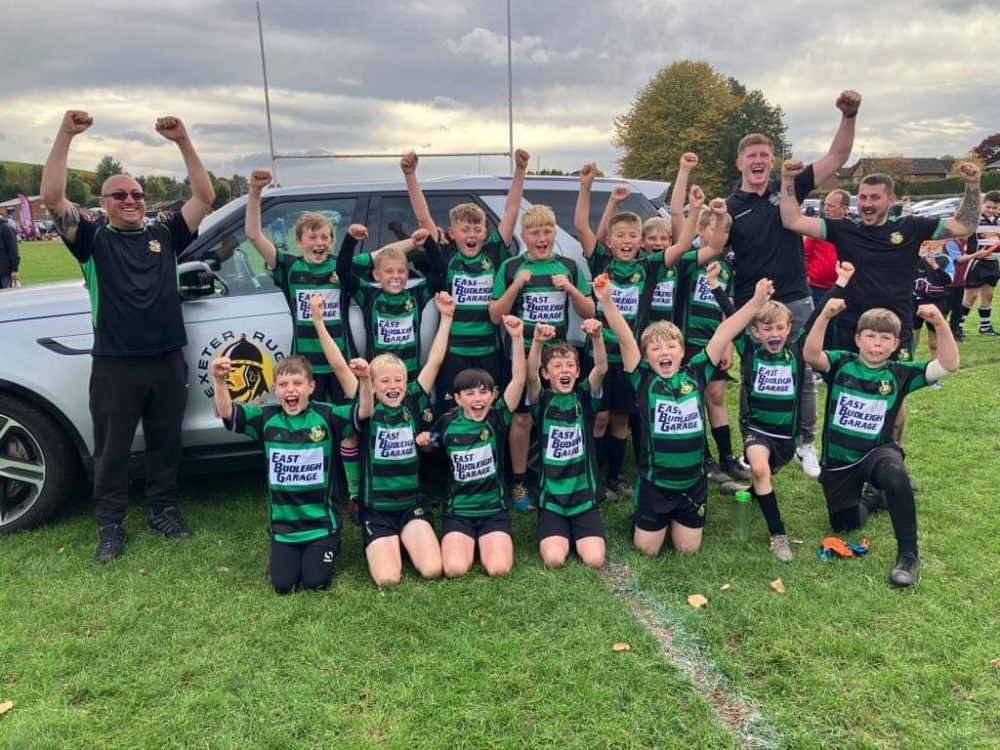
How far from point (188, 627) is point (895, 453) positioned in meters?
3.39

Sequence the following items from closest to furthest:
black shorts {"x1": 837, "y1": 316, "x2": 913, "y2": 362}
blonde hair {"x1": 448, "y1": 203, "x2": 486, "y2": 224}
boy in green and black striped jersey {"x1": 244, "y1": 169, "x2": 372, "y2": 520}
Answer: boy in green and black striped jersey {"x1": 244, "y1": 169, "x2": 372, "y2": 520} < blonde hair {"x1": 448, "y1": 203, "x2": 486, "y2": 224} < black shorts {"x1": 837, "y1": 316, "x2": 913, "y2": 362}

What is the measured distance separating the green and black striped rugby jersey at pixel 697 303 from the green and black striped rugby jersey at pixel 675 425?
0.70 metres

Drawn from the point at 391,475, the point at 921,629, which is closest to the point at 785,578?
the point at 921,629

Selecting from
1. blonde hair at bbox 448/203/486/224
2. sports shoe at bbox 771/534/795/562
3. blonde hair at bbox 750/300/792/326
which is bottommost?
sports shoe at bbox 771/534/795/562

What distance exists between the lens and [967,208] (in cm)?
380

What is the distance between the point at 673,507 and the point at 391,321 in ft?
5.76

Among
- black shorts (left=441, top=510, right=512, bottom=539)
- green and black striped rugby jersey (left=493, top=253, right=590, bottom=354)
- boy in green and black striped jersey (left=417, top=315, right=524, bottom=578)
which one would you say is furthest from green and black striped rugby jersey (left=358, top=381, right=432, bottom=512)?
green and black striped rugby jersey (left=493, top=253, right=590, bottom=354)

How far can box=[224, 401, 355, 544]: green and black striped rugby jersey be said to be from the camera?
3303 millimetres

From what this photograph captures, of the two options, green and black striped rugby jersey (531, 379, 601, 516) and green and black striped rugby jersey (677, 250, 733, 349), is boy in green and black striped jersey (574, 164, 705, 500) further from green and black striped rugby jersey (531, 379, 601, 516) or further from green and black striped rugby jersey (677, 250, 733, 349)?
green and black striped rugby jersey (531, 379, 601, 516)

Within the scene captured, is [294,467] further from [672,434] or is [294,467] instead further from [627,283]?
[627,283]

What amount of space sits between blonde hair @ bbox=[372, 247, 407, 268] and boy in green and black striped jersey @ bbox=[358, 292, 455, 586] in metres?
0.51

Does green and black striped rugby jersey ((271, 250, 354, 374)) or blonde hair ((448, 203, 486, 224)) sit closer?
green and black striped rugby jersey ((271, 250, 354, 374))

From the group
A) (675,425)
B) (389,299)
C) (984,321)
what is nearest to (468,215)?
(389,299)

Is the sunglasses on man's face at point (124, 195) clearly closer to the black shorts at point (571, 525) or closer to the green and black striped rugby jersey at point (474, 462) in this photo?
the green and black striped rugby jersey at point (474, 462)
